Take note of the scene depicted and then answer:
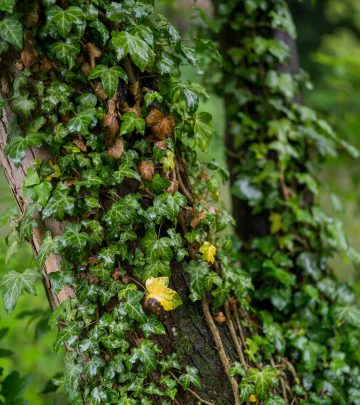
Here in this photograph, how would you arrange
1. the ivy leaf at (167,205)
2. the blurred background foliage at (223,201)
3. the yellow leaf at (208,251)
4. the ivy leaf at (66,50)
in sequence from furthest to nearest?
the blurred background foliage at (223,201), the yellow leaf at (208,251), the ivy leaf at (167,205), the ivy leaf at (66,50)

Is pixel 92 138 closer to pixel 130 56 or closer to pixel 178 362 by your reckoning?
pixel 130 56

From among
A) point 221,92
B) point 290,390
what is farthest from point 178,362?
point 221,92

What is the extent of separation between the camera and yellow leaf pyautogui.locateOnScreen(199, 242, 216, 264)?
1475mm

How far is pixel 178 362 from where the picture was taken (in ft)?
4.65

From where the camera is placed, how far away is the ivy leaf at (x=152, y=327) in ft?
4.46

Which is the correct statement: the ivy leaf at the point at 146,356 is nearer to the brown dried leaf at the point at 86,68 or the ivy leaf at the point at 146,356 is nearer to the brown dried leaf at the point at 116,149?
the brown dried leaf at the point at 116,149

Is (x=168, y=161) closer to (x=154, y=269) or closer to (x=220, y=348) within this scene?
(x=154, y=269)

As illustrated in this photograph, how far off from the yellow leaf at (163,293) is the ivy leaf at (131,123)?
16.1 inches

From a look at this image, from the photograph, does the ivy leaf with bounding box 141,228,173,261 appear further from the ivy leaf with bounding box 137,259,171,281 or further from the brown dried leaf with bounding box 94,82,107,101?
the brown dried leaf with bounding box 94,82,107,101

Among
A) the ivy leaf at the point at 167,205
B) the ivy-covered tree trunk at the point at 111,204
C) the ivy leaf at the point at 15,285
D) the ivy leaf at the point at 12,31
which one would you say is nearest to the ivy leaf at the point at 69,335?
the ivy-covered tree trunk at the point at 111,204

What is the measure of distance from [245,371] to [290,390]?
335mm

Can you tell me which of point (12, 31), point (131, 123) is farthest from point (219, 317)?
point (12, 31)

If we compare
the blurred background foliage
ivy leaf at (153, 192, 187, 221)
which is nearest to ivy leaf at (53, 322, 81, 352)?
the blurred background foliage

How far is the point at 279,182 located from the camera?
7.03ft
